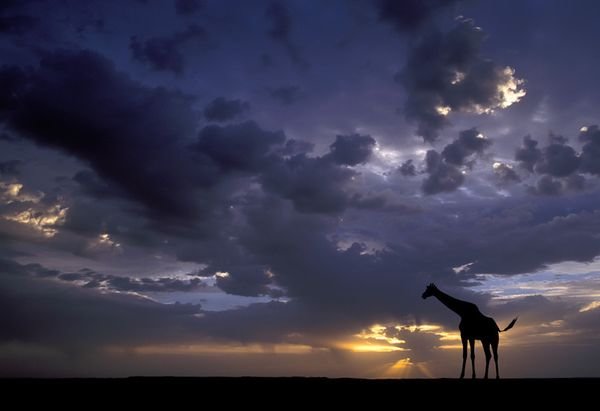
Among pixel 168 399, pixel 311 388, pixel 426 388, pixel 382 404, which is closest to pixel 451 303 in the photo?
pixel 426 388

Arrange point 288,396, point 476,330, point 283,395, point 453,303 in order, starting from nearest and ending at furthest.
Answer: point 288,396, point 283,395, point 476,330, point 453,303

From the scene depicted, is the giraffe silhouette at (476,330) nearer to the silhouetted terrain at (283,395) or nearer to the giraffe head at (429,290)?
the giraffe head at (429,290)

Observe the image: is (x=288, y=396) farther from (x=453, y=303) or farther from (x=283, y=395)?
(x=453, y=303)

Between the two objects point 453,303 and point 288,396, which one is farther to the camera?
point 453,303

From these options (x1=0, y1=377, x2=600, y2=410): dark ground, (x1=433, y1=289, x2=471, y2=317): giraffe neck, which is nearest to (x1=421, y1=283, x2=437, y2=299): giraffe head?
(x1=433, y1=289, x2=471, y2=317): giraffe neck

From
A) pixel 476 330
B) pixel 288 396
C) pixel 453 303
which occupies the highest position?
pixel 453 303

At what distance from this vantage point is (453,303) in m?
22.5

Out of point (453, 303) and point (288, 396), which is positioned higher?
point (453, 303)

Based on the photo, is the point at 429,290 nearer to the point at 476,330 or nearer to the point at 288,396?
the point at 476,330

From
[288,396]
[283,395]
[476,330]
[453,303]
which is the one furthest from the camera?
[453,303]

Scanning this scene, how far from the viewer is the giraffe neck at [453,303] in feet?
72.0

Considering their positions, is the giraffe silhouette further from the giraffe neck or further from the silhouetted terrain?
the silhouetted terrain

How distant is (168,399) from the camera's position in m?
11.6

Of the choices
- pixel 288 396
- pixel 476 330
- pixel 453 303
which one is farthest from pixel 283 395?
pixel 453 303
